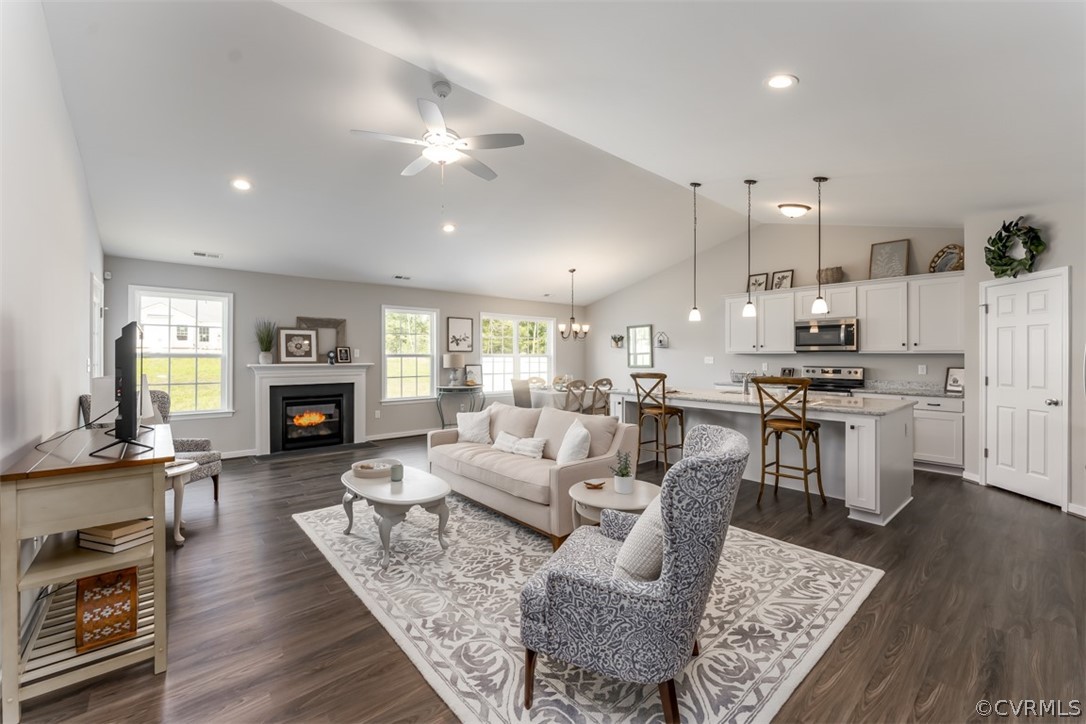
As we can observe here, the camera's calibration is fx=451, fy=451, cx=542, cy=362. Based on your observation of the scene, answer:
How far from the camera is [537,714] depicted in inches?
66.6

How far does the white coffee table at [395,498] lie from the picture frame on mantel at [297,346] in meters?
3.77

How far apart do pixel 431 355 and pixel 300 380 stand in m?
2.17

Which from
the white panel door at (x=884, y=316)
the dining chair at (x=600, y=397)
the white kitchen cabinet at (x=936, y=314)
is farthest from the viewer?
the dining chair at (x=600, y=397)

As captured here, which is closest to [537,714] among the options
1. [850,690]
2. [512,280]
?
[850,690]

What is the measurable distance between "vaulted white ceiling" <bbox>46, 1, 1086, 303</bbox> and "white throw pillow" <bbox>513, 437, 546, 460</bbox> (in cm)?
254

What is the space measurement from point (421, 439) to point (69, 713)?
5706 millimetres

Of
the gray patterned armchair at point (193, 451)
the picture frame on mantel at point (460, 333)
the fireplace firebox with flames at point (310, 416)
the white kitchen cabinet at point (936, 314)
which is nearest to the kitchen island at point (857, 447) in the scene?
the white kitchen cabinet at point (936, 314)

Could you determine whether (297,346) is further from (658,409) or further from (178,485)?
(658,409)

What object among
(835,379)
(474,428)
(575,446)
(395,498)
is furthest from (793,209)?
(395,498)

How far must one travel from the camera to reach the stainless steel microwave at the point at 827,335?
5.85 m

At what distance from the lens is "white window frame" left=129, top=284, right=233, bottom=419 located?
18.3 feet

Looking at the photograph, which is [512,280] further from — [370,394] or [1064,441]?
[1064,441]

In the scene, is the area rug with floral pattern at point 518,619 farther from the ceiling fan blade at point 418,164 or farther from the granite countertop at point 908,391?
the granite countertop at point 908,391

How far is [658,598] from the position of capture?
4.97 feet
